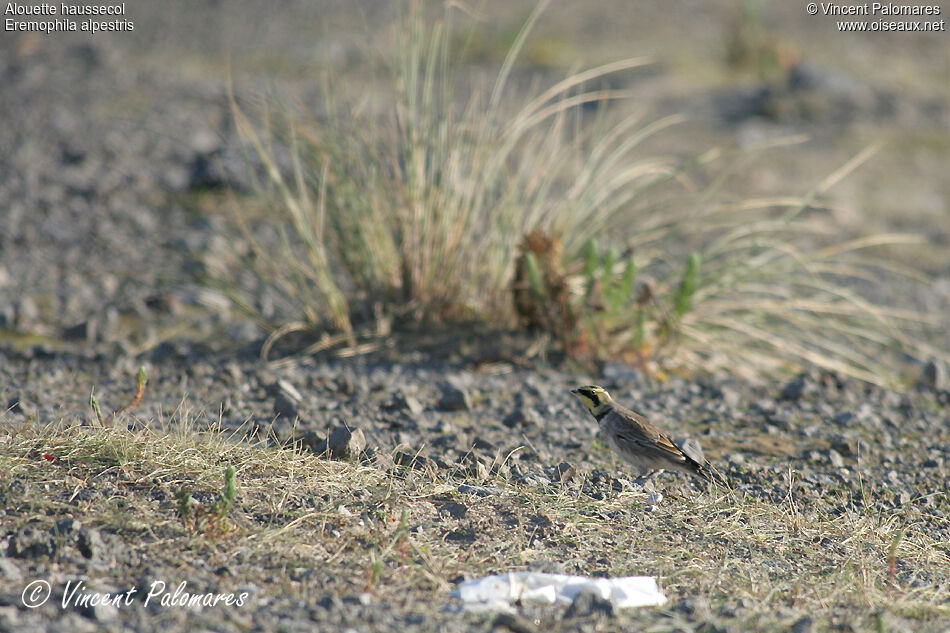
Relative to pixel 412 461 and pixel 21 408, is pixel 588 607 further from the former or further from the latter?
pixel 21 408

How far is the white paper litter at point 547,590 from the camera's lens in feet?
8.72

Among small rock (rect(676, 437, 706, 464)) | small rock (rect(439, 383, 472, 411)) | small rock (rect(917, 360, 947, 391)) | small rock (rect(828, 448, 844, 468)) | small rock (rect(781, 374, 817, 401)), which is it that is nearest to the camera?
small rock (rect(676, 437, 706, 464))

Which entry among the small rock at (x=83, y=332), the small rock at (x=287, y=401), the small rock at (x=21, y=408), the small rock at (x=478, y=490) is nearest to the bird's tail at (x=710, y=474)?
the small rock at (x=478, y=490)

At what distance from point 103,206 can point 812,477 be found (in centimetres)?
552

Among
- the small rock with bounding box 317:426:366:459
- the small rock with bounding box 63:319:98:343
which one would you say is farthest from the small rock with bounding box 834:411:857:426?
the small rock with bounding box 63:319:98:343

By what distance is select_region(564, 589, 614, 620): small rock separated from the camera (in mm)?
2586

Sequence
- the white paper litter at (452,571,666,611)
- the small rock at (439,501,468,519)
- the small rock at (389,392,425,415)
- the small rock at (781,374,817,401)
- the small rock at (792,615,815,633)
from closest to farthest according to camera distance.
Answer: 1. the small rock at (792,615,815,633)
2. the white paper litter at (452,571,666,611)
3. the small rock at (439,501,468,519)
4. the small rock at (389,392,425,415)
5. the small rock at (781,374,817,401)

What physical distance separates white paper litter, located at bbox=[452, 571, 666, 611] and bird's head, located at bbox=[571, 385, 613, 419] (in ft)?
3.93

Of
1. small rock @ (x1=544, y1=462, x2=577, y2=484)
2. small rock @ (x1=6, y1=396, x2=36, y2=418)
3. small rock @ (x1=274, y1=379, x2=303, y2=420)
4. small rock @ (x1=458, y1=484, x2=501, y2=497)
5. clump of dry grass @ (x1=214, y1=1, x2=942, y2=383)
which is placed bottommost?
small rock @ (x1=544, y1=462, x2=577, y2=484)

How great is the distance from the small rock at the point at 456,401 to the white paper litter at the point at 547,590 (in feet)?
5.33

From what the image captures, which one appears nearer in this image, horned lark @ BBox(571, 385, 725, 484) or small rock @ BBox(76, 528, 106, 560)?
small rock @ BBox(76, 528, 106, 560)

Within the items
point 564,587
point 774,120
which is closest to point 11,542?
point 564,587

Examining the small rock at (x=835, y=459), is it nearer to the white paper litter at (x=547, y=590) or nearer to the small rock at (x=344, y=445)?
the white paper litter at (x=547, y=590)

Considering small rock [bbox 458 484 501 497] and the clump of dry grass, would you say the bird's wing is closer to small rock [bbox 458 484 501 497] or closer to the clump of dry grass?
small rock [bbox 458 484 501 497]
